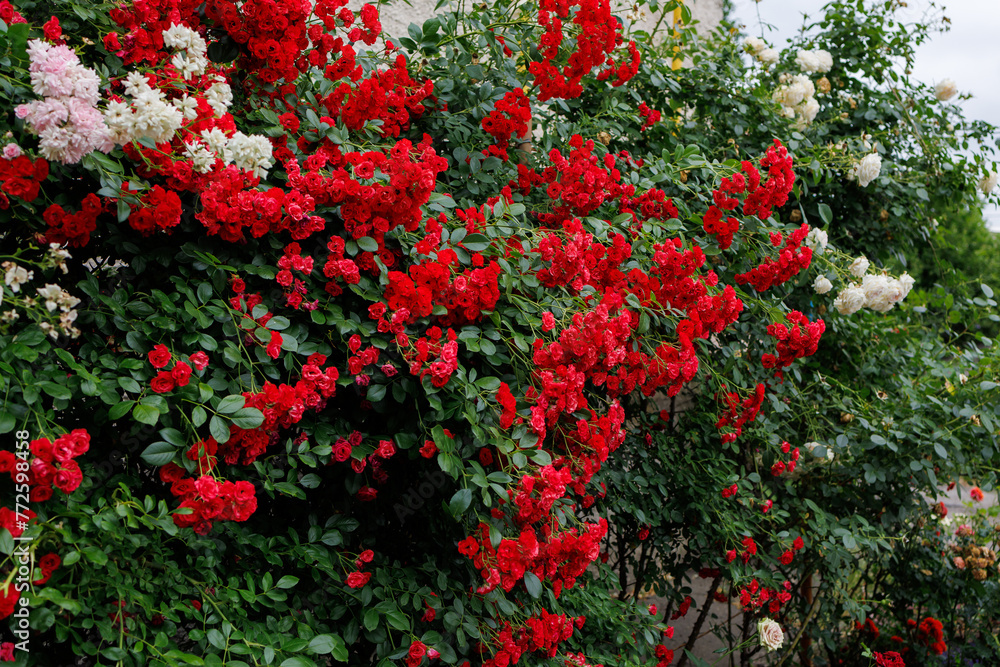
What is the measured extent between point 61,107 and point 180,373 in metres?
0.50

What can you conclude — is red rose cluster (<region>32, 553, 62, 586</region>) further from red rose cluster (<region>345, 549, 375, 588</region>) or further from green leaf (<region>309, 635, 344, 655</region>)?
red rose cluster (<region>345, 549, 375, 588</region>)

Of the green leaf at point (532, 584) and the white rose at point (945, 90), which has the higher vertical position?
the white rose at point (945, 90)

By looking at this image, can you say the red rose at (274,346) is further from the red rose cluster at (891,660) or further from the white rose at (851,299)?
the red rose cluster at (891,660)

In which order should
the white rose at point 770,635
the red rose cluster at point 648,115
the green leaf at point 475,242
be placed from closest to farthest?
the green leaf at point 475,242 < the white rose at point 770,635 < the red rose cluster at point 648,115

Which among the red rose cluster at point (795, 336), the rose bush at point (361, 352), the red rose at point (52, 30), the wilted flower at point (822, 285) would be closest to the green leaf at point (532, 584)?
the rose bush at point (361, 352)

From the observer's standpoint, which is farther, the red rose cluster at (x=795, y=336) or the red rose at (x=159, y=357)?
the red rose cluster at (x=795, y=336)

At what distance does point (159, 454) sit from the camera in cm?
120

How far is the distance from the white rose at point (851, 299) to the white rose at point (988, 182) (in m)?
1.25

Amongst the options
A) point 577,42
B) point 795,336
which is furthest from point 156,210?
point 795,336

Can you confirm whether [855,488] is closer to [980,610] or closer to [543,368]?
[980,610]

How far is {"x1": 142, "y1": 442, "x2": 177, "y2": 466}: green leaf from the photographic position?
1.19 meters

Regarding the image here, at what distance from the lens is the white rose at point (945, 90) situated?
313cm

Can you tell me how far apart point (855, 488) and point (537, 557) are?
1.76 m

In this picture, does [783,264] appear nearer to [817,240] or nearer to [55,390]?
[817,240]
